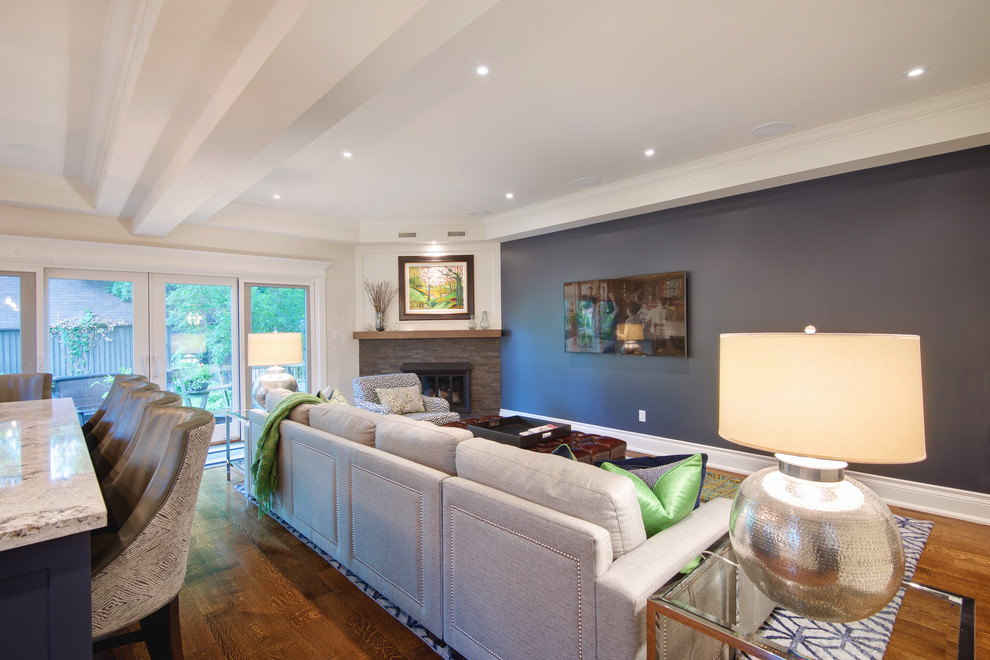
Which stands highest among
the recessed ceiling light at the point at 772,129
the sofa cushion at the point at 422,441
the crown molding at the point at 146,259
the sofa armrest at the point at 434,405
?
the recessed ceiling light at the point at 772,129

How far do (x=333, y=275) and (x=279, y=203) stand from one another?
1242 mm

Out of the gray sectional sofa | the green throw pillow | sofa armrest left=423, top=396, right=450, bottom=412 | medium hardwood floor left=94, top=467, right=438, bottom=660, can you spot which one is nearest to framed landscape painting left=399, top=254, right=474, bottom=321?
sofa armrest left=423, top=396, right=450, bottom=412

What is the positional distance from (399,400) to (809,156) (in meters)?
4.21

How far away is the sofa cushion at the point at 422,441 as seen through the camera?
1968mm

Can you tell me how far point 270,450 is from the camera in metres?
3.02

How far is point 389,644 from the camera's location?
6.36ft

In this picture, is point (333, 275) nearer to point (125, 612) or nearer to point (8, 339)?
point (8, 339)

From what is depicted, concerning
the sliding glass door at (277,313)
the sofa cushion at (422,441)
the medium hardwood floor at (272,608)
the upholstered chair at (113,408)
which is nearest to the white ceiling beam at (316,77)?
the upholstered chair at (113,408)

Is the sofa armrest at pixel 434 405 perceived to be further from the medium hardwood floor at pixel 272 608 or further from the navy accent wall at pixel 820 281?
the medium hardwood floor at pixel 272 608

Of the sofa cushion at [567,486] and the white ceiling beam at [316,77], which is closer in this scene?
the sofa cushion at [567,486]

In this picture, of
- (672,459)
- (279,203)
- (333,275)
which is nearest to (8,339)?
(279,203)

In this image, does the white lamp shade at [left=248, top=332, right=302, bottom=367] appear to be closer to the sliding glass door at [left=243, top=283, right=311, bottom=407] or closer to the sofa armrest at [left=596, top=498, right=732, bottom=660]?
the sliding glass door at [left=243, top=283, right=311, bottom=407]

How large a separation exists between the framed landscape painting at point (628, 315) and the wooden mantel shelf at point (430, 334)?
1116mm

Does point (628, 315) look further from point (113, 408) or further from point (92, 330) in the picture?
point (92, 330)
